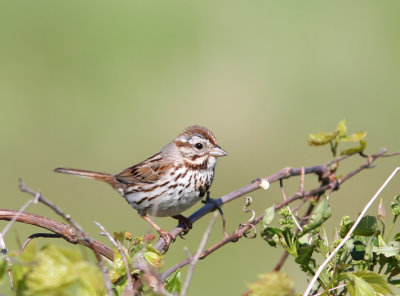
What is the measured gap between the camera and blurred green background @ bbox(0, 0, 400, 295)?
8258 millimetres

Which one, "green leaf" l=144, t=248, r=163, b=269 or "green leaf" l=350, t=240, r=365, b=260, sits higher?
"green leaf" l=144, t=248, r=163, b=269

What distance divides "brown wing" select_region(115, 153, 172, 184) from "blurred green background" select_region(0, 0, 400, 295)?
2399mm

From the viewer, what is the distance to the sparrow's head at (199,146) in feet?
13.0

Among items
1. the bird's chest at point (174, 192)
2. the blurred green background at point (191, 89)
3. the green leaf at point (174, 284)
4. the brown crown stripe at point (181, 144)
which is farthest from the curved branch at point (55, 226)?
the blurred green background at point (191, 89)

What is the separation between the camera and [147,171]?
4293 mm

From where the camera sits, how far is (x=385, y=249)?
6.04 feet

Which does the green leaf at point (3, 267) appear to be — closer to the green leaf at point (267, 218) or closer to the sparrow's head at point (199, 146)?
the green leaf at point (267, 218)

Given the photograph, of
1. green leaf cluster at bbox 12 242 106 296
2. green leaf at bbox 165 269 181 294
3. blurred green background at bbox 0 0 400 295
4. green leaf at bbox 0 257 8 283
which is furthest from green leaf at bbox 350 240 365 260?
blurred green background at bbox 0 0 400 295

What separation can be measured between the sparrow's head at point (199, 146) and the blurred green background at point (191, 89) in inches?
110

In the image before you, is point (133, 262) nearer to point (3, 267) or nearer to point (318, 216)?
point (3, 267)

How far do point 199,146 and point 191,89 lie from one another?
6.03m

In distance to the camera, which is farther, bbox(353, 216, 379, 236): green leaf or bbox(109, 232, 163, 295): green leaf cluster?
bbox(353, 216, 379, 236): green leaf

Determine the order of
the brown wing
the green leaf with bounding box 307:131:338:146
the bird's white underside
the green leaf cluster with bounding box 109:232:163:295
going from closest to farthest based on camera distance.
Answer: the green leaf cluster with bounding box 109:232:163:295, the green leaf with bounding box 307:131:338:146, the bird's white underside, the brown wing

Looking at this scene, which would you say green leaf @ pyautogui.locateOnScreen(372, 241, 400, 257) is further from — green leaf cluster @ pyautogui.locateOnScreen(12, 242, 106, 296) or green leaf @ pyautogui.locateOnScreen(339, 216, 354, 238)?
green leaf cluster @ pyautogui.locateOnScreen(12, 242, 106, 296)
